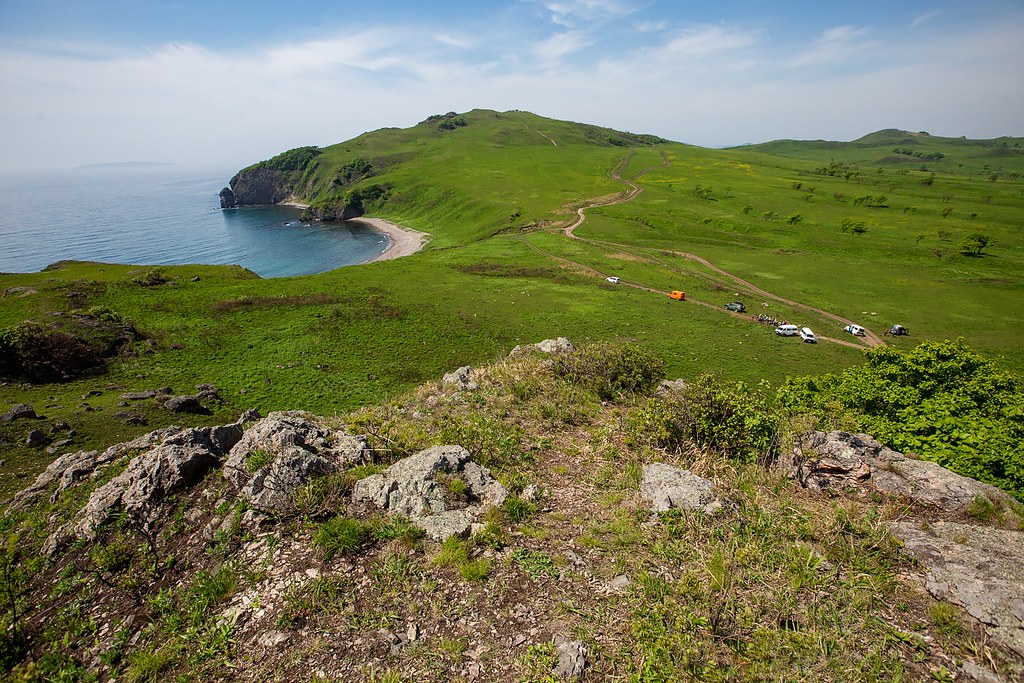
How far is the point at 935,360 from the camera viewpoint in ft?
71.2

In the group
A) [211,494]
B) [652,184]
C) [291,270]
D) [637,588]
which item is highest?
[652,184]

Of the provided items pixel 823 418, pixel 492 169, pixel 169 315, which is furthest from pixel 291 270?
pixel 823 418

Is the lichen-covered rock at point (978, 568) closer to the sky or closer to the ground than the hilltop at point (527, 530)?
closer to the sky

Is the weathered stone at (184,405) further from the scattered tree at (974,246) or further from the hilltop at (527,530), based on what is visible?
the scattered tree at (974,246)

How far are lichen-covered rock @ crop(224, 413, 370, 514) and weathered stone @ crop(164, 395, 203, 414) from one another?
77.3 ft

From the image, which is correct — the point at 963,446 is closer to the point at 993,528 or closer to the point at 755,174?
the point at 993,528

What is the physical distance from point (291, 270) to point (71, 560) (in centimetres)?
11402

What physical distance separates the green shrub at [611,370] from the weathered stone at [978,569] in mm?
10082

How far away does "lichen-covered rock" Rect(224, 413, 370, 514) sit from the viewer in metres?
8.98

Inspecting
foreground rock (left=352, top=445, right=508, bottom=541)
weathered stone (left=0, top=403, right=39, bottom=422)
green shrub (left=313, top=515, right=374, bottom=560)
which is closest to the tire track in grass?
foreground rock (left=352, top=445, right=508, bottom=541)

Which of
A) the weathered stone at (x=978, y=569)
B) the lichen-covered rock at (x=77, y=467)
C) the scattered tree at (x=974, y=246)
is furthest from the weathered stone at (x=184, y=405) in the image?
the scattered tree at (x=974, y=246)

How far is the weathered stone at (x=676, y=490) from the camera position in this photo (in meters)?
9.16

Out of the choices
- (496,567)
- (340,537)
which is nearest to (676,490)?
(496,567)

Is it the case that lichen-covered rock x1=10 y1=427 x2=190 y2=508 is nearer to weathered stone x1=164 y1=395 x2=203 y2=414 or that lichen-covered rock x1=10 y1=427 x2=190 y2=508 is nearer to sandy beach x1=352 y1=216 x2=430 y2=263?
weathered stone x1=164 y1=395 x2=203 y2=414
